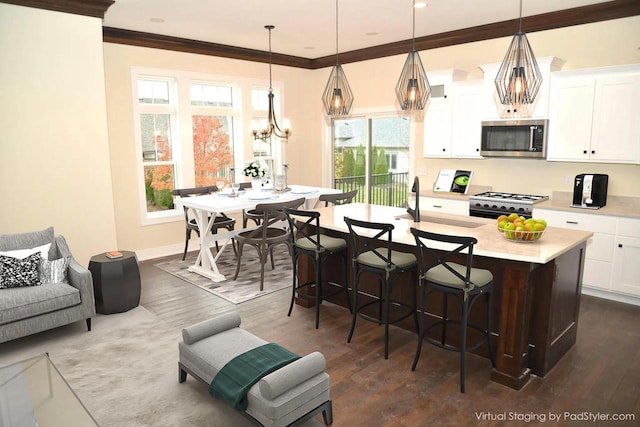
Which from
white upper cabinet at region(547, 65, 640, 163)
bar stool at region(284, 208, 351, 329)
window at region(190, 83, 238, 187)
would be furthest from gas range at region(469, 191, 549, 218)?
A: window at region(190, 83, 238, 187)

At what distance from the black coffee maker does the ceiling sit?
6.17ft

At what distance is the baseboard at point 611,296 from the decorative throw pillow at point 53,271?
5375mm

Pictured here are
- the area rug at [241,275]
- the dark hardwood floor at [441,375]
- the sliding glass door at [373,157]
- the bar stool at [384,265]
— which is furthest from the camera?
the sliding glass door at [373,157]

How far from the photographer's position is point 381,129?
7469 millimetres

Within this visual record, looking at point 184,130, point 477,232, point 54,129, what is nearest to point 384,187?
A: point 184,130

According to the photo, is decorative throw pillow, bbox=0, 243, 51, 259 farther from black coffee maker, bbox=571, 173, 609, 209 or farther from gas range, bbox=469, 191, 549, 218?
black coffee maker, bbox=571, 173, 609, 209

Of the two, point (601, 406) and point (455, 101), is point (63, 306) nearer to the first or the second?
point (601, 406)

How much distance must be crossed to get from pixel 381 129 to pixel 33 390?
6.03 m

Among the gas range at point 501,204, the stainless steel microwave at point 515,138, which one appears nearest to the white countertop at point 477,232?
the gas range at point 501,204

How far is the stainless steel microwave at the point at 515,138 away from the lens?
5234mm

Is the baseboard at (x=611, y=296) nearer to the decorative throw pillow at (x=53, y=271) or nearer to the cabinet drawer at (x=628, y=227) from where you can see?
the cabinet drawer at (x=628, y=227)

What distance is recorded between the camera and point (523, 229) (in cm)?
324

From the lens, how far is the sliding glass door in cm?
720

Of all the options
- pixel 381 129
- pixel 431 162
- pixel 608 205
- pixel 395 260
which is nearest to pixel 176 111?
pixel 381 129
